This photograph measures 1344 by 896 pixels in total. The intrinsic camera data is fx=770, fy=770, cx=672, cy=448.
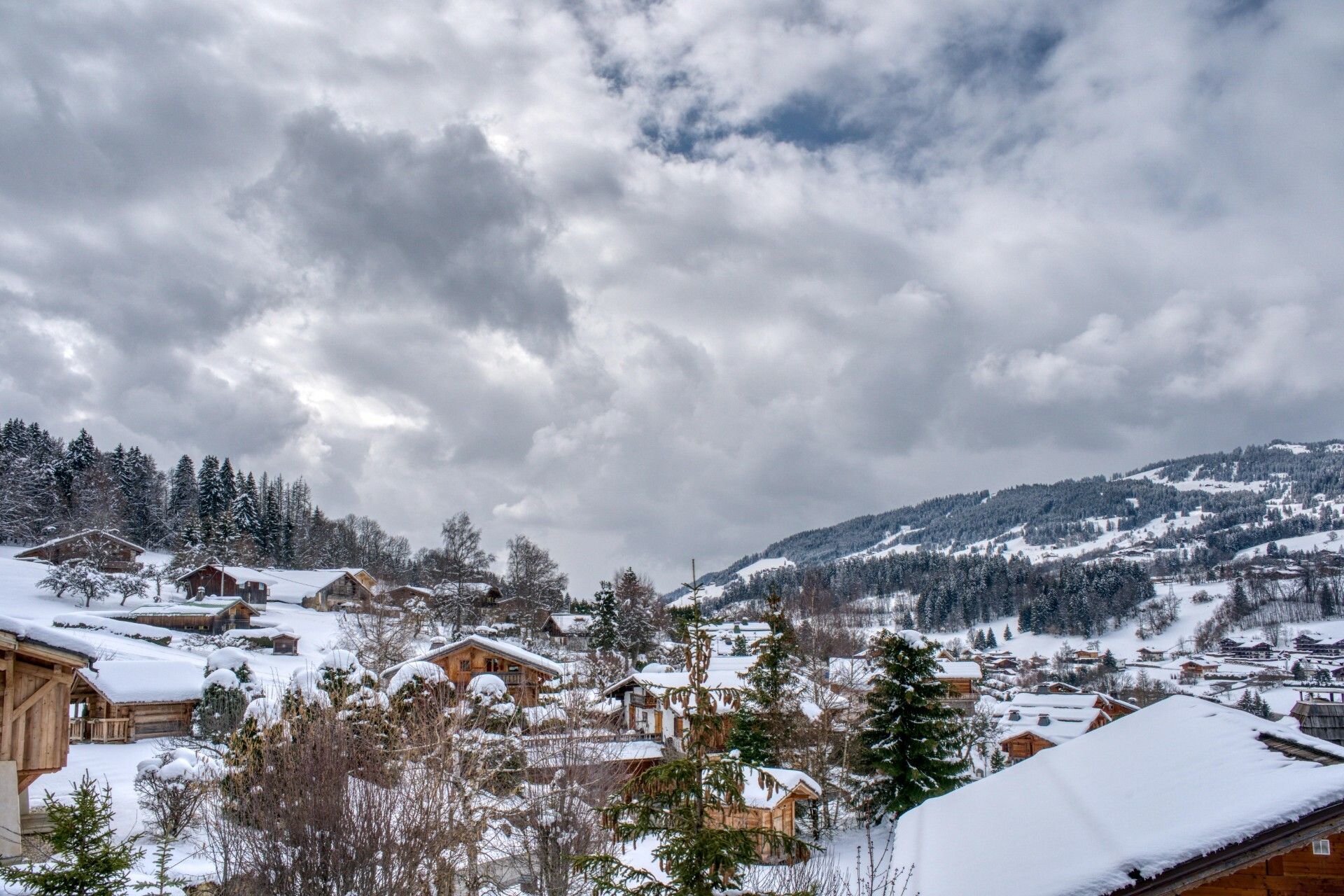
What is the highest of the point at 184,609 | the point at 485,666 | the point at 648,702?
the point at 184,609

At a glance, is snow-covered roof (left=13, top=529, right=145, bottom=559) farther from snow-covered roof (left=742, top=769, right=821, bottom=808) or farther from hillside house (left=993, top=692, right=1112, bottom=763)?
hillside house (left=993, top=692, right=1112, bottom=763)

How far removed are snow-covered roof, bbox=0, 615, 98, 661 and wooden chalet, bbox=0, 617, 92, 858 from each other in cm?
1

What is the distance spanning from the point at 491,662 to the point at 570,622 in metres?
58.2

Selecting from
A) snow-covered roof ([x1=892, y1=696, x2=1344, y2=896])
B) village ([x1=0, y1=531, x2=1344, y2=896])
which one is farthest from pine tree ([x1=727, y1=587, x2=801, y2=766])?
snow-covered roof ([x1=892, y1=696, x2=1344, y2=896])

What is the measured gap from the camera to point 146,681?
39750mm

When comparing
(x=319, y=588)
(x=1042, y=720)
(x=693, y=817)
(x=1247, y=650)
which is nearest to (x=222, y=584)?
(x=319, y=588)

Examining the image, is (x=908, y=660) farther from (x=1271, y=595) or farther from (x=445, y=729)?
(x=1271, y=595)

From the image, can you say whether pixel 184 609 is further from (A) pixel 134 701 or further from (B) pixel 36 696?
(B) pixel 36 696

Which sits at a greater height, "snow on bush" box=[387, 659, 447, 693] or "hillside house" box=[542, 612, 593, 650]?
"snow on bush" box=[387, 659, 447, 693]

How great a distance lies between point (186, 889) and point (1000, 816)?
1315 cm

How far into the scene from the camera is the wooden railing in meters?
37.3

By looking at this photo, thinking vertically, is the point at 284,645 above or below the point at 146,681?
above

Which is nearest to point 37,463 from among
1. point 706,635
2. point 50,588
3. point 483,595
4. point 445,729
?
point 50,588

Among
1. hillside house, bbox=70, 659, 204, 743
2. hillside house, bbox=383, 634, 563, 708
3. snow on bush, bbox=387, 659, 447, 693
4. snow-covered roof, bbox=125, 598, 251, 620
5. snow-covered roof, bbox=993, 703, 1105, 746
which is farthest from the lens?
snow-covered roof, bbox=993, 703, 1105, 746
